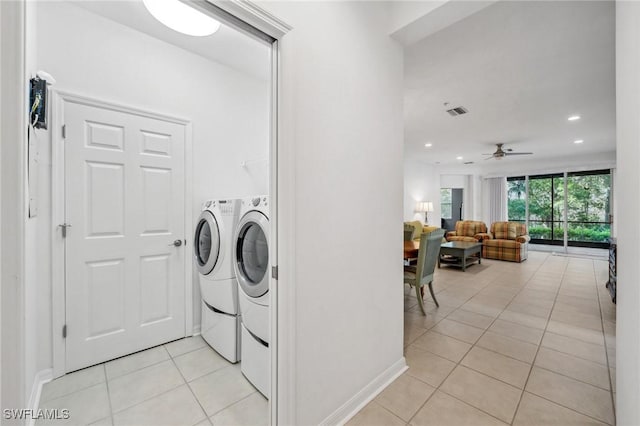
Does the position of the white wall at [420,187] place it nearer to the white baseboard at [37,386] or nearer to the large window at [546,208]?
the large window at [546,208]

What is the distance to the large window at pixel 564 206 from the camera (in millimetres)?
6875

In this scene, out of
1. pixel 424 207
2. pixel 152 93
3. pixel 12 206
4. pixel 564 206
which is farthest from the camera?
pixel 424 207

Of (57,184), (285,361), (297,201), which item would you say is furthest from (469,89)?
(57,184)

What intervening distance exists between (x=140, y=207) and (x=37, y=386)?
4.45 feet

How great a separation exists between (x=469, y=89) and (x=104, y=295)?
14.3ft

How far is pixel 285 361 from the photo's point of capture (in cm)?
126

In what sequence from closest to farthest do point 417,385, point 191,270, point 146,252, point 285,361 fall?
1. point 285,361
2. point 417,385
3. point 146,252
4. point 191,270

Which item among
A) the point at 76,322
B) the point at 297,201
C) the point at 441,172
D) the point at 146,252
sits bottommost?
the point at 76,322

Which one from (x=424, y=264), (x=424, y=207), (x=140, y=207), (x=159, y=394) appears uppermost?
(x=424, y=207)

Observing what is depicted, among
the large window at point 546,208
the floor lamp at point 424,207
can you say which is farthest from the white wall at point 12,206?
the large window at point 546,208

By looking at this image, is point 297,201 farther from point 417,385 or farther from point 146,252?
point 146,252

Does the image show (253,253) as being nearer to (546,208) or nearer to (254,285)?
(254,285)

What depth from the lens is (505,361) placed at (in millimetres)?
2098

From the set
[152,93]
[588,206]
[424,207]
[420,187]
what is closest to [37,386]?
[152,93]
